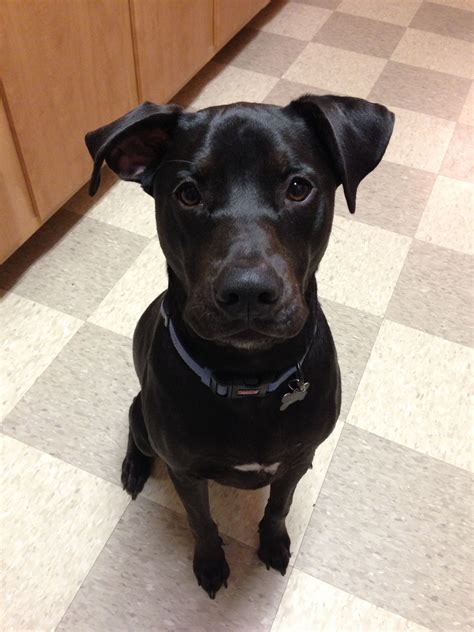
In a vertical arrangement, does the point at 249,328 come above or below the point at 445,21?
above

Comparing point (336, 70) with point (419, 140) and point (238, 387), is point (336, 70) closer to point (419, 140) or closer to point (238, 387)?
point (419, 140)

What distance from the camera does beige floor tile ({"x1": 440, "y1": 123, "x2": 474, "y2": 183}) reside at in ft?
8.06

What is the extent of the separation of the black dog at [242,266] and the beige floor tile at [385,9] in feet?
8.75

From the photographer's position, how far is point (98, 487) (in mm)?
1573

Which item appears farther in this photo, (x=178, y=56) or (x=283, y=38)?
(x=283, y=38)

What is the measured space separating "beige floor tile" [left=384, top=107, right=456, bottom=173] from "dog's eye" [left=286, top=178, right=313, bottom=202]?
5.26ft

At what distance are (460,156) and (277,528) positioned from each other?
185cm

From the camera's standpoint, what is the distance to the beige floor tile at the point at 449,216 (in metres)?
2.21

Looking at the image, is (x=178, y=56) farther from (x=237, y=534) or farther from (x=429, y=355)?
(x=237, y=534)

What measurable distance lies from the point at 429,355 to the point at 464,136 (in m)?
1.25

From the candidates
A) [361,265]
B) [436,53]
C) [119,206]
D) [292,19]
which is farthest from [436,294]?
[292,19]

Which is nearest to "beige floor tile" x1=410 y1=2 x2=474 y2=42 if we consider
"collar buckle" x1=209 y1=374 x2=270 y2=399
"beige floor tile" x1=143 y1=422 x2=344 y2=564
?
"beige floor tile" x1=143 y1=422 x2=344 y2=564

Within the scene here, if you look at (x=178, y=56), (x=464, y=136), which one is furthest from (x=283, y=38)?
(x=464, y=136)

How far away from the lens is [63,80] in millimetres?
1880
